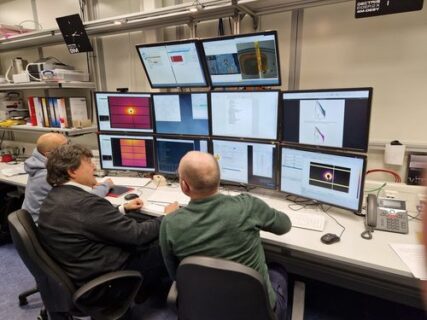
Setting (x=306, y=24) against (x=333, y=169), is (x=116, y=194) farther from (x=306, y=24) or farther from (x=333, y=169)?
(x=306, y=24)

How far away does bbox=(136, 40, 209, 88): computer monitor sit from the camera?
1897mm

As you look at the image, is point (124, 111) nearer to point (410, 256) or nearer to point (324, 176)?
point (324, 176)

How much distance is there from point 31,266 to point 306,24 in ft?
6.87

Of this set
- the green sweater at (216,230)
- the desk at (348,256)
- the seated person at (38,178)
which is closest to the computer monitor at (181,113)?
the desk at (348,256)

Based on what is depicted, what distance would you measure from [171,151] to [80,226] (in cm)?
106

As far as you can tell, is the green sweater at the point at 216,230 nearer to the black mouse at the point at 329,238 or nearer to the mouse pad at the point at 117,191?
the black mouse at the point at 329,238

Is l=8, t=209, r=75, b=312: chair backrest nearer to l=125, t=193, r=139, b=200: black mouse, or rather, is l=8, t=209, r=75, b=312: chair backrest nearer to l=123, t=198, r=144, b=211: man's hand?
l=123, t=198, r=144, b=211: man's hand

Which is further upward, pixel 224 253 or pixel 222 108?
pixel 222 108

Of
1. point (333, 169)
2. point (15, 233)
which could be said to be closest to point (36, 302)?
point (15, 233)

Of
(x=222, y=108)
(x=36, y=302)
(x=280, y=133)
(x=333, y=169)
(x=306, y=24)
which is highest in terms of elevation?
(x=306, y=24)

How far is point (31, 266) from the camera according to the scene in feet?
3.98

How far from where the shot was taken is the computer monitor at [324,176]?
57.2 inches

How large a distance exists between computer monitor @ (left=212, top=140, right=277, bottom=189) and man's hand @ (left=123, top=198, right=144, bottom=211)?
623 millimetres

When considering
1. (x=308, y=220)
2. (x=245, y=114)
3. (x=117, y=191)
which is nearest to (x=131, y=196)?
(x=117, y=191)
